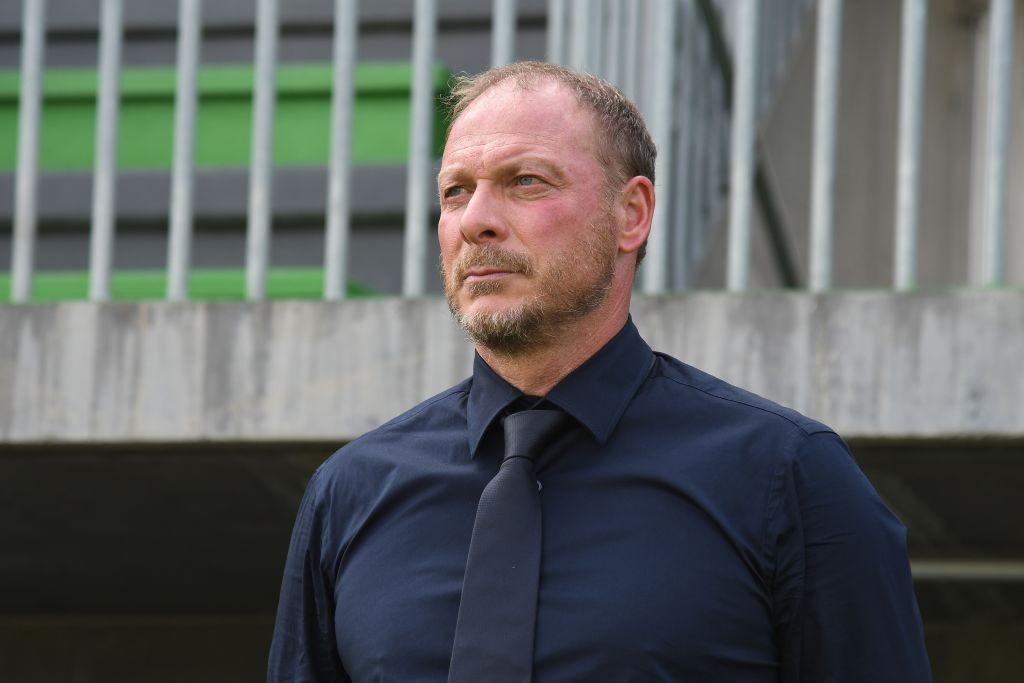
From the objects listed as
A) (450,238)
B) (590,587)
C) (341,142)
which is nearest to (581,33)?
(341,142)

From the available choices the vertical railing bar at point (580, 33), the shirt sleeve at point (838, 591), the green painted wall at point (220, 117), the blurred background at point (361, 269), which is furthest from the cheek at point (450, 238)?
the green painted wall at point (220, 117)

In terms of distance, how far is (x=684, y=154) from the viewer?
415 cm

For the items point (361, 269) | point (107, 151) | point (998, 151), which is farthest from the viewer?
point (361, 269)

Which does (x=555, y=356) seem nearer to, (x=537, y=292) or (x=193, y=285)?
(x=537, y=292)

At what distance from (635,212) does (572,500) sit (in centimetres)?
37

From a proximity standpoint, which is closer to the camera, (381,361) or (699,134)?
(381,361)

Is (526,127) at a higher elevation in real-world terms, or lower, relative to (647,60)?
lower

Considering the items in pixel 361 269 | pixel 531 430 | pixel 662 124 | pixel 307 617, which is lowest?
pixel 307 617

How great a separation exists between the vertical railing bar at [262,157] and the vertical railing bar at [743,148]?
1.08 meters

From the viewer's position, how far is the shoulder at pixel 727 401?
1.79 metres

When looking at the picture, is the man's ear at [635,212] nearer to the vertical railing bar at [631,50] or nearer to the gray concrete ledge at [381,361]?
the gray concrete ledge at [381,361]

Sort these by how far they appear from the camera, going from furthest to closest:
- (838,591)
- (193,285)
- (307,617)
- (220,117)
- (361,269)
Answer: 1. (361,269)
2. (220,117)
3. (193,285)
4. (307,617)
5. (838,591)

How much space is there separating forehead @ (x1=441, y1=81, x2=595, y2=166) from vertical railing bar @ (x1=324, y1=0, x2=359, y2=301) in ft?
6.31

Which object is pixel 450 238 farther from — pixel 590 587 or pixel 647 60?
pixel 647 60
